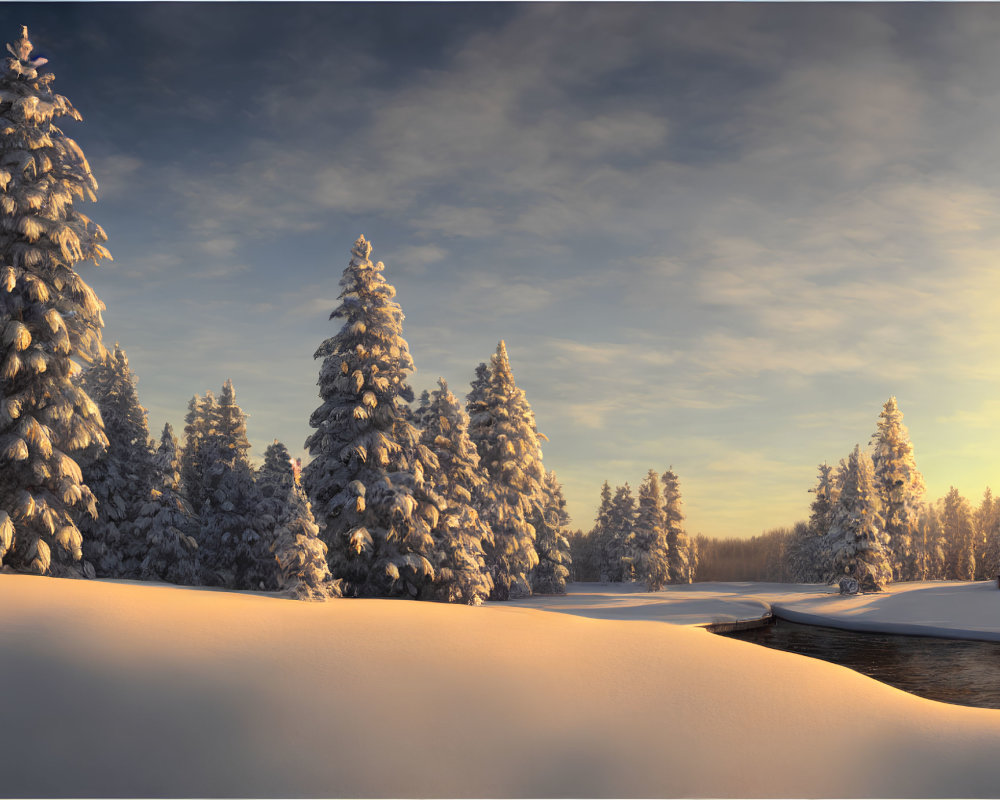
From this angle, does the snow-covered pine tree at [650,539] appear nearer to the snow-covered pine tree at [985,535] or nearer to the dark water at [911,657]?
the dark water at [911,657]

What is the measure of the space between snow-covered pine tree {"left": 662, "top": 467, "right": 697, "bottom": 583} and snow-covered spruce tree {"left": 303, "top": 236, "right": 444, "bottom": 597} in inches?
1968

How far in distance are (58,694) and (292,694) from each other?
2678 millimetres

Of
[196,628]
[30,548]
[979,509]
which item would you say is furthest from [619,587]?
[979,509]

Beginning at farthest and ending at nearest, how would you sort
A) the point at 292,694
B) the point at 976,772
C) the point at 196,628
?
the point at 196,628 → the point at 292,694 → the point at 976,772

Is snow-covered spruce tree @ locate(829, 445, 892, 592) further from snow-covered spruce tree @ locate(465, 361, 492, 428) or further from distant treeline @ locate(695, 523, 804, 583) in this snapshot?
distant treeline @ locate(695, 523, 804, 583)

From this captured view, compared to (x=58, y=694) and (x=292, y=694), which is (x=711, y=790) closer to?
(x=292, y=694)

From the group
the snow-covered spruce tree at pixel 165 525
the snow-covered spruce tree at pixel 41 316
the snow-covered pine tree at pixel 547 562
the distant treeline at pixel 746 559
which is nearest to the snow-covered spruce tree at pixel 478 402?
the snow-covered pine tree at pixel 547 562

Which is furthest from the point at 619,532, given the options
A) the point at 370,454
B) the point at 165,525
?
the point at 370,454

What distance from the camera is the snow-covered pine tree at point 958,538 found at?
80.8 metres

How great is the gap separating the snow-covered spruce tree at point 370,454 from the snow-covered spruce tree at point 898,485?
4844cm

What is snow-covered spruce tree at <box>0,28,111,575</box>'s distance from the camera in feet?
61.2

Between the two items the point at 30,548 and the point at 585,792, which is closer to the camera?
the point at 585,792

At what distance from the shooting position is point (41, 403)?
63.5 feet

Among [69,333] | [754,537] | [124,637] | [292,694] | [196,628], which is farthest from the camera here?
[754,537]
